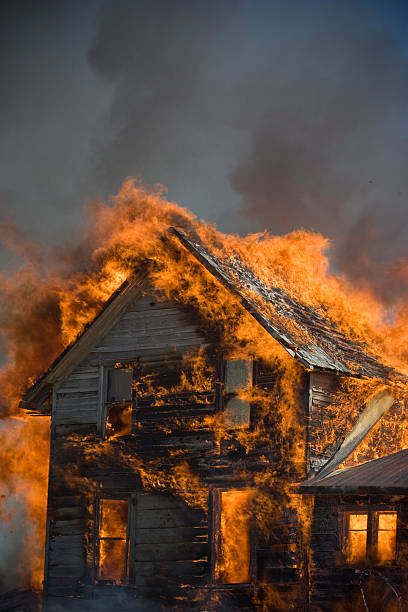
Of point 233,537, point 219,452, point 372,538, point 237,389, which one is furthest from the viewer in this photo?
point 233,537

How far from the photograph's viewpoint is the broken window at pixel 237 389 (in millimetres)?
20016

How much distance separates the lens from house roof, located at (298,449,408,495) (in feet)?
56.3

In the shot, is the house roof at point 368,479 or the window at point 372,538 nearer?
the house roof at point 368,479

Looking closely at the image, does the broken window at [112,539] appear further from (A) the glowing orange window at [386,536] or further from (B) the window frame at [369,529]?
(A) the glowing orange window at [386,536]

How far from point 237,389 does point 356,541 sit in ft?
13.7

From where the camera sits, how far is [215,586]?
1933 cm

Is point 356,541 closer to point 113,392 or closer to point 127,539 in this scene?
point 127,539

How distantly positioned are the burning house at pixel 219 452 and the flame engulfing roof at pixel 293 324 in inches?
2.6

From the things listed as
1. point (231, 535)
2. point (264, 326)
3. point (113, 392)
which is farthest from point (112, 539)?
point (264, 326)

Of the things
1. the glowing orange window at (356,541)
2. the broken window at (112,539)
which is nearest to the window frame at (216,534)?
the glowing orange window at (356,541)

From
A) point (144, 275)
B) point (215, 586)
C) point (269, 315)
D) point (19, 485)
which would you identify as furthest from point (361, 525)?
point (19, 485)

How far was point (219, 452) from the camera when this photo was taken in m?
20.1

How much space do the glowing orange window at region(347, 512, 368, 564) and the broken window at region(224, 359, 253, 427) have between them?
122 inches

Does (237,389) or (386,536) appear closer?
(386,536)
